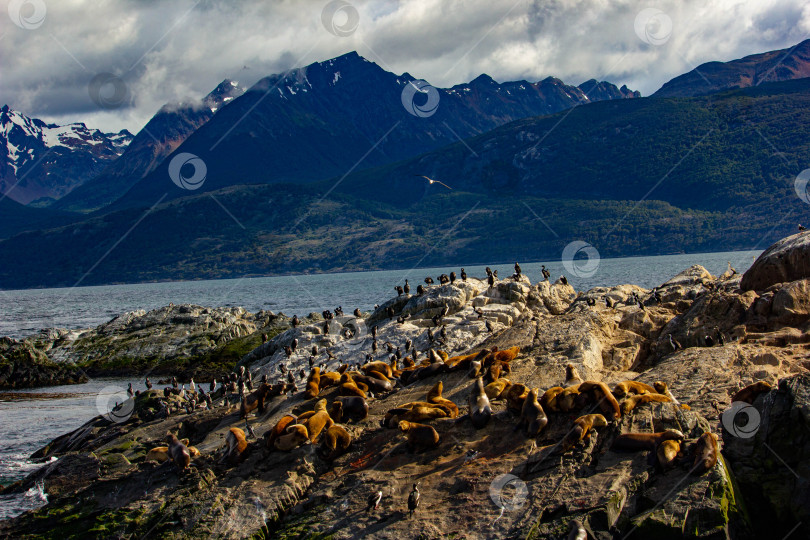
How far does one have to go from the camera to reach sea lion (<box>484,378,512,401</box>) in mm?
13828

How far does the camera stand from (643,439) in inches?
420

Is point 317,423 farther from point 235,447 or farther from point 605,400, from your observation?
point 605,400

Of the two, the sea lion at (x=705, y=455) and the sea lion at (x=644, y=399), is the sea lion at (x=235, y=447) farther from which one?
the sea lion at (x=705, y=455)

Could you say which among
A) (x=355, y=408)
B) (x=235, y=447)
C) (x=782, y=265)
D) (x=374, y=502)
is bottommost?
(x=374, y=502)

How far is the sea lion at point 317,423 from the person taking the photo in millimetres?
13344

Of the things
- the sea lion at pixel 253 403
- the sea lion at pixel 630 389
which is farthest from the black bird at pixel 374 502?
the sea lion at pixel 253 403

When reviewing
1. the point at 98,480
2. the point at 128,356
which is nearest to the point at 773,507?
the point at 98,480

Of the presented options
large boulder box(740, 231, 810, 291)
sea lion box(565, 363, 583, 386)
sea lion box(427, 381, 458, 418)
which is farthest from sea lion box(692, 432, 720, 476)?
large boulder box(740, 231, 810, 291)

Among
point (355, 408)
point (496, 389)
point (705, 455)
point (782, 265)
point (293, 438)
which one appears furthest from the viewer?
point (782, 265)

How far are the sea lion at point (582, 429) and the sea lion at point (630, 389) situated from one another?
1069 mm

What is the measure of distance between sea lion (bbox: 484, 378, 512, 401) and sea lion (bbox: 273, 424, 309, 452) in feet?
12.8

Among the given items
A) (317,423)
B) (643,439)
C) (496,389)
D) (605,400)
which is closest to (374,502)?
(317,423)

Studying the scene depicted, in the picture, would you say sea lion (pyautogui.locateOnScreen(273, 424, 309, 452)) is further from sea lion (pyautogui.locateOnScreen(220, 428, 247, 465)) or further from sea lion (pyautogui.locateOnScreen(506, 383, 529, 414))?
sea lion (pyautogui.locateOnScreen(506, 383, 529, 414))

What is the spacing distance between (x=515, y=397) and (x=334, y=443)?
3706mm
